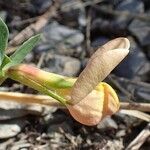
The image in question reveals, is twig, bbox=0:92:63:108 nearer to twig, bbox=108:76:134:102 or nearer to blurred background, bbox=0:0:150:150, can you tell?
blurred background, bbox=0:0:150:150

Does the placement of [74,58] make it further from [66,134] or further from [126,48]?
[126,48]

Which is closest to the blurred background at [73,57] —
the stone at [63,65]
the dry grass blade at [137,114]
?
the stone at [63,65]

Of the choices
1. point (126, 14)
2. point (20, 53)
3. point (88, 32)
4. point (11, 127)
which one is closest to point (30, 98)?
point (11, 127)

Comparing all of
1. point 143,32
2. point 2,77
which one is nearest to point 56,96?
point 2,77

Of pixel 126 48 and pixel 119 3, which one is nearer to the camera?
pixel 126 48

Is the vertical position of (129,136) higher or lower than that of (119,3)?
lower

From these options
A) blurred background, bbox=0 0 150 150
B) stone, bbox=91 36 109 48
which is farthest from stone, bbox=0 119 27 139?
stone, bbox=91 36 109 48
